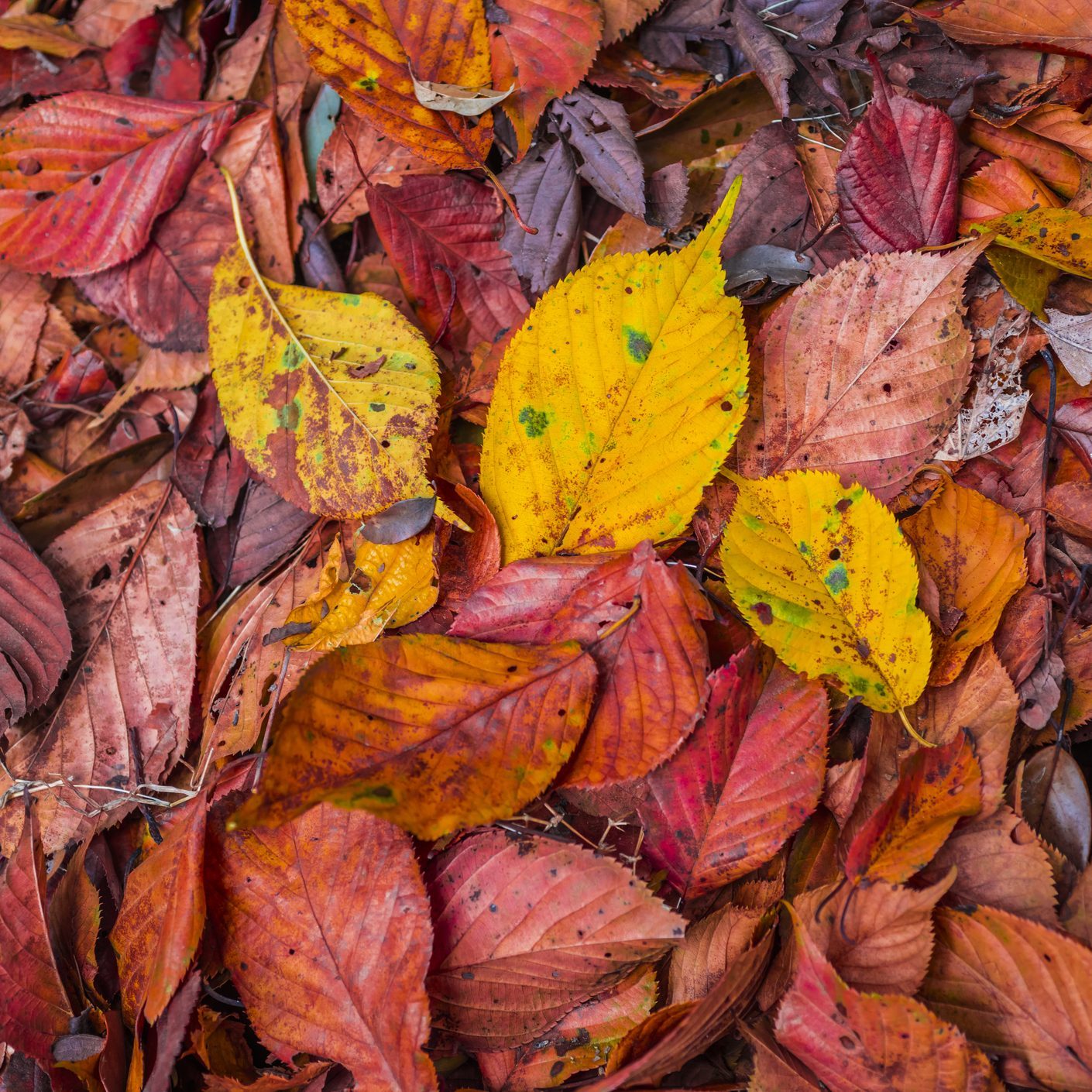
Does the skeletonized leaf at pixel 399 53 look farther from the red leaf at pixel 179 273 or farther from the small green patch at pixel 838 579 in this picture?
the small green patch at pixel 838 579

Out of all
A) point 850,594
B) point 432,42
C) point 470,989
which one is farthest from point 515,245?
point 470,989

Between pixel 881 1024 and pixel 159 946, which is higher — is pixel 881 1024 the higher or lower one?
the higher one

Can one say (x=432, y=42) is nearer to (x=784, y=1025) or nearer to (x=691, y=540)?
(x=691, y=540)

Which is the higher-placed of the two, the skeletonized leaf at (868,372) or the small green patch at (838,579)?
the skeletonized leaf at (868,372)

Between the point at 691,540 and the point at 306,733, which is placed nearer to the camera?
the point at 306,733

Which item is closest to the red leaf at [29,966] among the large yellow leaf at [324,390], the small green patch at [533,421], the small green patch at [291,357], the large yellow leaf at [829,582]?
the large yellow leaf at [324,390]

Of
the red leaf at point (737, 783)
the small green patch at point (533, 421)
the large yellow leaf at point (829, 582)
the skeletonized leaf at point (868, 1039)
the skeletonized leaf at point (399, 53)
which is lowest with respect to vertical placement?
the skeletonized leaf at point (868, 1039)

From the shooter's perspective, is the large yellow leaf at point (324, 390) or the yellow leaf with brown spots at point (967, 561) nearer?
the yellow leaf with brown spots at point (967, 561)
